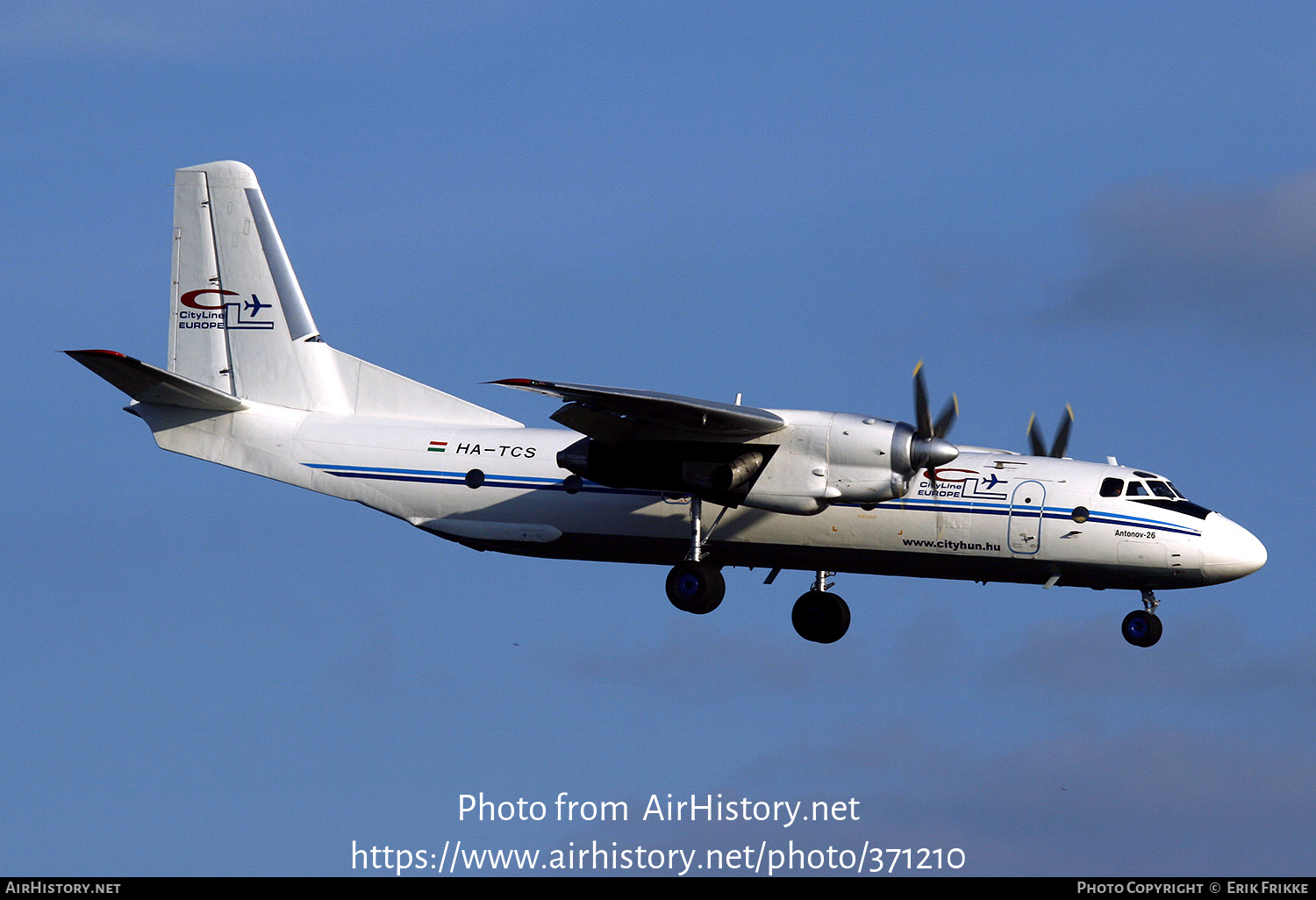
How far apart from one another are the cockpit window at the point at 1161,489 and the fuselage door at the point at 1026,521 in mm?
1781

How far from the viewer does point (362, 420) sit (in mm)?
33125

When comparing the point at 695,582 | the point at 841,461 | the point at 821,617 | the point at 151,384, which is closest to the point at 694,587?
the point at 695,582

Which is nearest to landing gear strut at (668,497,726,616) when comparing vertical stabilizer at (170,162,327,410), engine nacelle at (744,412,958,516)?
engine nacelle at (744,412,958,516)

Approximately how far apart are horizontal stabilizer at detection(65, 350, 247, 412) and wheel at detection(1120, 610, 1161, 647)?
15.9m

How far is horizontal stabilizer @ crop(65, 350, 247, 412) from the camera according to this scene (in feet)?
102

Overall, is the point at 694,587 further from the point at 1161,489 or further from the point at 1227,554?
the point at 1227,554

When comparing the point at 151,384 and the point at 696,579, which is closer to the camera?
the point at 696,579

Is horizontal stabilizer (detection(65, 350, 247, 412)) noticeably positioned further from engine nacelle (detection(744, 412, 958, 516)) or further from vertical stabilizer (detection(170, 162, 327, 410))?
engine nacelle (detection(744, 412, 958, 516))

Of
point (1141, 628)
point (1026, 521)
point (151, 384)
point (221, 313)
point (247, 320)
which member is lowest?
point (1141, 628)

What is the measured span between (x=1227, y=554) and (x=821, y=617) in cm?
709

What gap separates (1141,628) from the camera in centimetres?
3014

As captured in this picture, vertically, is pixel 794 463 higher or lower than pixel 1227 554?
higher
